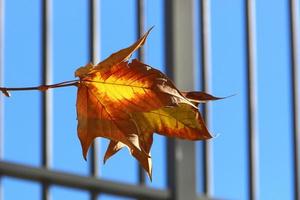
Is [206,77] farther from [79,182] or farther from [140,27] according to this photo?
[79,182]

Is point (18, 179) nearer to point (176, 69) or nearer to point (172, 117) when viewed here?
point (176, 69)

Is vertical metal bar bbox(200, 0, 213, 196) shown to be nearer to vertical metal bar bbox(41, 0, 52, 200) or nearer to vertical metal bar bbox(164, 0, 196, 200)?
vertical metal bar bbox(164, 0, 196, 200)

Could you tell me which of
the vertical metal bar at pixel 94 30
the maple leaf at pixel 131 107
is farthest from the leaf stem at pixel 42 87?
the vertical metal bar at pixel 94 30

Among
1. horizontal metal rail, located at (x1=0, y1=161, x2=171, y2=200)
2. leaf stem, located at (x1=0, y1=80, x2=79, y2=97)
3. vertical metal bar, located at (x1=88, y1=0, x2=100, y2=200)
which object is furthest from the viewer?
vertical metal bar, located at (x1=88, y1=0, x2=100, y2=200)

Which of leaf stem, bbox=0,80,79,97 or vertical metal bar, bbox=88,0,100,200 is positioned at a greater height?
vertical metal bar, bbox=88,0,100,200

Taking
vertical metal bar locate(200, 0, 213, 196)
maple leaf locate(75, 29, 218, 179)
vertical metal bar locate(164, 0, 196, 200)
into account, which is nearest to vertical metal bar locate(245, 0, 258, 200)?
vertical metal bar locate(200, 0, 213, 196)

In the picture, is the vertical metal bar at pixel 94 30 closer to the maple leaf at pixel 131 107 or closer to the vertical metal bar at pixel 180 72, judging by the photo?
the vertical metal bar at pixel 180 72

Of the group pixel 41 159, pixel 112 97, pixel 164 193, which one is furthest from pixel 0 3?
pixel 112 97
